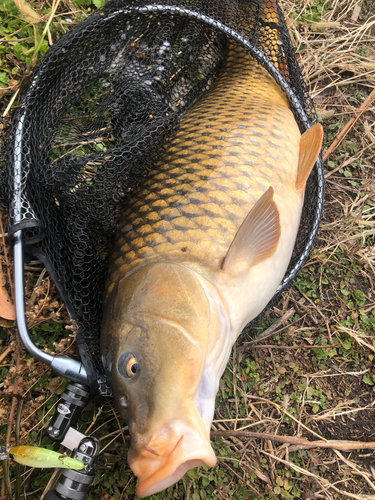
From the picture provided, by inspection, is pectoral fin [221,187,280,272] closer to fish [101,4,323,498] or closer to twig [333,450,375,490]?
fish [101,4,323,498]

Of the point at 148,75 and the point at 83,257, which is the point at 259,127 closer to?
the point at 148,75

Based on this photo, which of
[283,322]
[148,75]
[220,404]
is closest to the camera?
[148,75]

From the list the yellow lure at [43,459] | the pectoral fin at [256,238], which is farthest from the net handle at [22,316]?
the pectoral fin at [256,238]

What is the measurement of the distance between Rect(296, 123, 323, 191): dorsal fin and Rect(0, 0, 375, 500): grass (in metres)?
0.70

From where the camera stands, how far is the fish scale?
1.28 m

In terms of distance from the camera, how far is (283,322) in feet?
6.66

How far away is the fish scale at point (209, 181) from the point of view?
1284mm

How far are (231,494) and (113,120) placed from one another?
72.1 inches

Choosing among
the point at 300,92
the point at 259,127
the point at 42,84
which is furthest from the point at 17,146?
→ the point at 300,92

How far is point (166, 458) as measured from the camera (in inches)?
40.1

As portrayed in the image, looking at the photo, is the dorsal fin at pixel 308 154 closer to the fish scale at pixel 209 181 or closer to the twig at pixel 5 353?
the fish scale at pixel 209 181

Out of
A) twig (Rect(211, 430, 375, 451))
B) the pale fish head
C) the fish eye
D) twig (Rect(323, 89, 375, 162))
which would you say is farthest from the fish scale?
twig (Rect(211, 430, 375, 451))

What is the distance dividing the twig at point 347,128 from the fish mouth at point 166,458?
1.94 m

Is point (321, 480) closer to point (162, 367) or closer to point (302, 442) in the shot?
point (302, 442)
